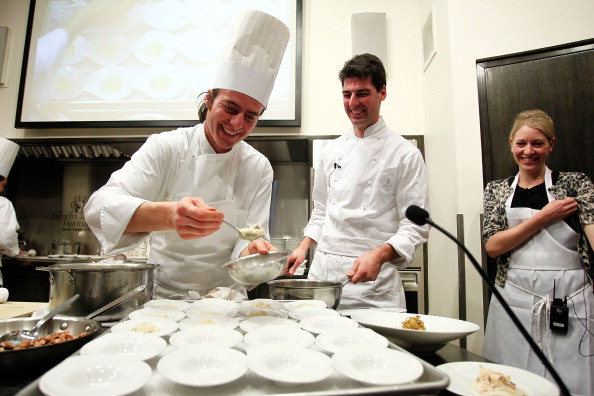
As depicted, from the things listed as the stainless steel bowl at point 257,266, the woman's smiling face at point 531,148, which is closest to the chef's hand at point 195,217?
the stainless steel bowl at point 257,266

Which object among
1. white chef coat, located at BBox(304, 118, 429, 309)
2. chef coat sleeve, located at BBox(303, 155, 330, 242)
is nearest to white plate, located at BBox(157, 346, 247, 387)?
white chef coat, located at BBox(304, 118, 429, 309)

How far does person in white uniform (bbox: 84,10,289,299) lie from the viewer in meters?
1.39

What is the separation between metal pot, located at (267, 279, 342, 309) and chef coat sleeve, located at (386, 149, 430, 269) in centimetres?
45

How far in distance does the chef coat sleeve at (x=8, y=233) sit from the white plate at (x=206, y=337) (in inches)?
140

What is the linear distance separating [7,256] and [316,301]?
3703 millimetres

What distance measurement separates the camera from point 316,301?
1.09 m

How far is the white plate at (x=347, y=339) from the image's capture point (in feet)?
2.34

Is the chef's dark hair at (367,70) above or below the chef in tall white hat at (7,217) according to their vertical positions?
above

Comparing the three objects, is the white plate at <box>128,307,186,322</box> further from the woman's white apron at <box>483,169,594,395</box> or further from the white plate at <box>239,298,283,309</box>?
the woman's white apron at <box>483,169,594,395</box>

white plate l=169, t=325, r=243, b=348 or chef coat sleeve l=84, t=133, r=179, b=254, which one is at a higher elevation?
chef coat sleeve l=84, t=133, r=179, b=254

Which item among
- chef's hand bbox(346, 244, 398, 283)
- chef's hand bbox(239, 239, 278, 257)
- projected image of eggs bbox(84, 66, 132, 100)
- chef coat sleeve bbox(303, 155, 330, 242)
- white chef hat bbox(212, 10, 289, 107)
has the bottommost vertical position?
chef's hand bbox(346, 244, 398, 283)

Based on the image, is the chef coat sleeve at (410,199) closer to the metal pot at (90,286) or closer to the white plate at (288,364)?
the white plate at (288,364)

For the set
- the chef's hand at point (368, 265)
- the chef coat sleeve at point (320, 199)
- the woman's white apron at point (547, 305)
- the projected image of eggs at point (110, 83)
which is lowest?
the woman's white apron at point (547, 305)

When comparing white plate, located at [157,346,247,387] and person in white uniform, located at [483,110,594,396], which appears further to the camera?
person in white uniform, located at [483,110,594,396]
